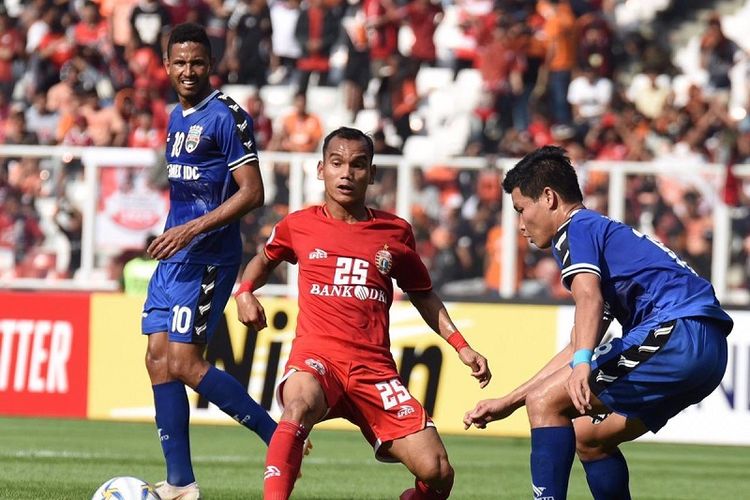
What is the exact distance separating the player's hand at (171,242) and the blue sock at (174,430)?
0.78 metres

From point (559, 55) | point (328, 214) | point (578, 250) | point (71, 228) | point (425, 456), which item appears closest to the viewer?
point (578, 250)

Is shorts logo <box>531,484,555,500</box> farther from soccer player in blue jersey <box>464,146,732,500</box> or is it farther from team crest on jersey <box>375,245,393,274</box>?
team crest on jersey <box>375,245,393,274</box>

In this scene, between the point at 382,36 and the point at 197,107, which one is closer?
the point at 197,107

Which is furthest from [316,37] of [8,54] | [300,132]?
[8,54]

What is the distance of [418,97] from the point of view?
64.7 ft

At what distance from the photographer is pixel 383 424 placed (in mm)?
6906

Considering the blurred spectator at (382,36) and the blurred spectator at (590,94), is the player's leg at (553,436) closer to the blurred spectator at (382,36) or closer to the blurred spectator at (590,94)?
the blurred spectator at (590,94)

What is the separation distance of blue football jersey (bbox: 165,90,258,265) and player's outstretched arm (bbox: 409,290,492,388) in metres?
1.20

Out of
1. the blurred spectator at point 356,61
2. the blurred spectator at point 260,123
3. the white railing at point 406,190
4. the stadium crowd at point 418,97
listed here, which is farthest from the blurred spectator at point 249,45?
the white railing at point 406,190

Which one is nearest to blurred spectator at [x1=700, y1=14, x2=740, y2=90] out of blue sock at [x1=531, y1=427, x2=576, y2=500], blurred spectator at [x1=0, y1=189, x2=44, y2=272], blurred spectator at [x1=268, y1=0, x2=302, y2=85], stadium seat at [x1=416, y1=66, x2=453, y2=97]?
stadium seat at [x1=416, y1=66, x2=453, y2=97]

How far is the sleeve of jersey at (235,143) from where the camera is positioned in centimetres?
795

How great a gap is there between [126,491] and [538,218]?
2.20 m

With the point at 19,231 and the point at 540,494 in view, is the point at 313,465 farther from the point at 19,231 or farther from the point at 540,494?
the point at 19,231

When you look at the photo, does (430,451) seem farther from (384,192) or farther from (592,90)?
(592,90)
